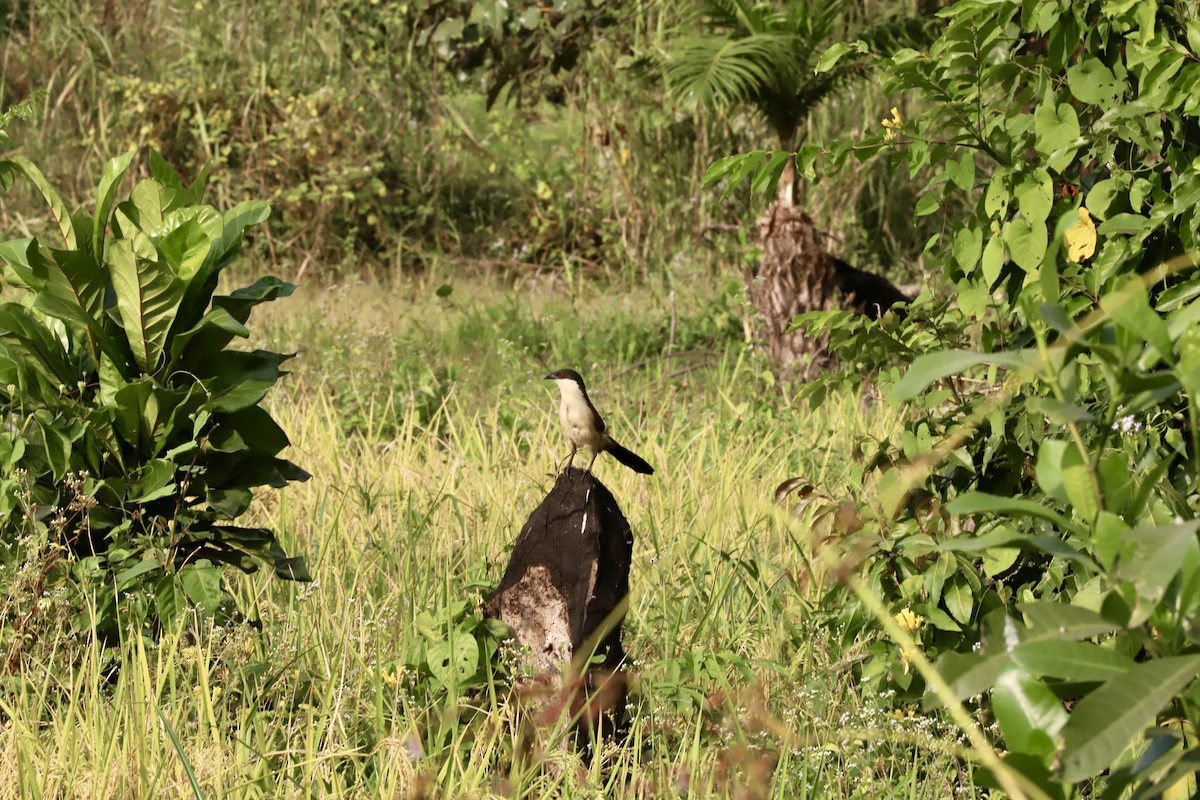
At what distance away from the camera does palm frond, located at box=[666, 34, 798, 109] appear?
6598 mm

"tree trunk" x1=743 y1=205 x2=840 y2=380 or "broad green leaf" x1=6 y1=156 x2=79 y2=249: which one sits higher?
"broad green leaf" x1=6 y1=156 x2=79 y2=249

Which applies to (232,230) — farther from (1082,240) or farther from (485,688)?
(1082,240)

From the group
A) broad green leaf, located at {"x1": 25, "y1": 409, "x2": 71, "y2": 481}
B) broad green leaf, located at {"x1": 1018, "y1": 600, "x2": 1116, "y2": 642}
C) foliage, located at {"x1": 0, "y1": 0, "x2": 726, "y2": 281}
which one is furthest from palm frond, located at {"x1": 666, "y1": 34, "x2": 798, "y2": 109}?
broad green leaf, located at {"x1": 1018, "y1": 600, "x2": 1116, "y2": 642}

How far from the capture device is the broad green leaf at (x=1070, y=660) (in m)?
1.03

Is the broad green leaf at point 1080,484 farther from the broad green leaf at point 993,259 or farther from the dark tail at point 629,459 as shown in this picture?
the dark tail at point 629,459

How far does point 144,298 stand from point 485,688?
3.42ft

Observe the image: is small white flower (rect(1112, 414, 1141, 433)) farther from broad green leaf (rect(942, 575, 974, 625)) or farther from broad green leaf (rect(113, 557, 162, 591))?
broad green leaf (rect(113, 557, 162, 591))

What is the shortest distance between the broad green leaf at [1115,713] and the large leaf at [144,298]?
2.18 meters

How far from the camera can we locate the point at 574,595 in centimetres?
251

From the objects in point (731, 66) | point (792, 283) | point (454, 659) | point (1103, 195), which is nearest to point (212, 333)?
point (454, 659)

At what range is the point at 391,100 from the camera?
33.5 ft

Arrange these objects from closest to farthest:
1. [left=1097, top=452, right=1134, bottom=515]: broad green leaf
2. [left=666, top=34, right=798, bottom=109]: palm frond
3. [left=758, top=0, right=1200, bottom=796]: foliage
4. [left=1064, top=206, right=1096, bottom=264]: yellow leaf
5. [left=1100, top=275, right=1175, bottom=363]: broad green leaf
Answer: [left=1100, top=275, right=1175, bottom=363]: broad green leaf, [left=1097, top=452, right=1134, bottom=515]: broad green leaf, [left=758, top=0, right=1200, bottom=796]: foliage, [left=1064, top=206, right=1096, bottom=264]: yellow leaf, [left=666, top=34, right=798, bottom=109]: palm frond

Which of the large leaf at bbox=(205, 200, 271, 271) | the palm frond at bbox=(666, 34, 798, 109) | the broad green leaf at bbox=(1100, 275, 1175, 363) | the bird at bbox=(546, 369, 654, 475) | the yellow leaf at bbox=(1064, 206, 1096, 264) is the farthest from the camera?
the palm frond at bbox=(666, 34, 798, 109)

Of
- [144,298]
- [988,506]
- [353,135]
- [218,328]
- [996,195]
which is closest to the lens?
[988,506]
